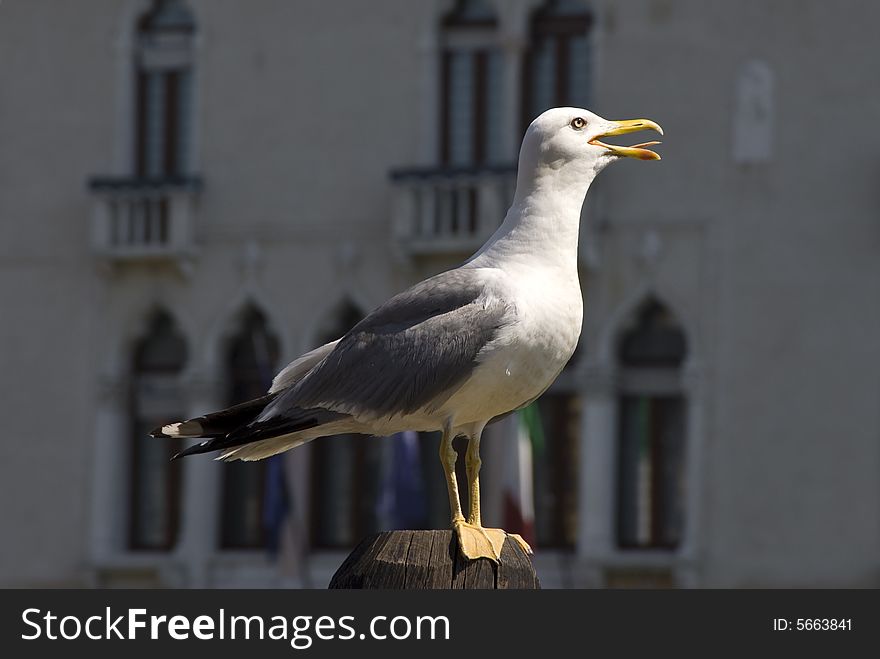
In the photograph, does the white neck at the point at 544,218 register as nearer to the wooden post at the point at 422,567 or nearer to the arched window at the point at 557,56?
the wooden post at the point at 422,567

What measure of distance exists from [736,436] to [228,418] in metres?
15.8

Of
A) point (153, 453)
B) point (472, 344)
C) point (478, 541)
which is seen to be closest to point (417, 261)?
point (153, 453)

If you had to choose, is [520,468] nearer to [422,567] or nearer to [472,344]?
[472,344]

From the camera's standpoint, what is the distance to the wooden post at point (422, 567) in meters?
6.93

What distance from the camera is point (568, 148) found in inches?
293

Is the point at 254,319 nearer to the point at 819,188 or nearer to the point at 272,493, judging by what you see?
the point at 272,493

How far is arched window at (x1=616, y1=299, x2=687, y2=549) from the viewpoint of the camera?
23.2 metres

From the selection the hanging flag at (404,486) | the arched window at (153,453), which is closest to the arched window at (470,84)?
the hanging flag at (404,486)

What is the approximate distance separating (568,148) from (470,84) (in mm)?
16675

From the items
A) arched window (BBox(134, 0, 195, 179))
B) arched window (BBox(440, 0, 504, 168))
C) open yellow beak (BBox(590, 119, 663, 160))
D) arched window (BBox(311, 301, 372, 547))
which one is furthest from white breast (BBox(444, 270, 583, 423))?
arched window (BBox(134, 0, 195, 179))

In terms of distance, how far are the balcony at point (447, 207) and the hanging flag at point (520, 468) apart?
1.70 m

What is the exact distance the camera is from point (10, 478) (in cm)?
2508

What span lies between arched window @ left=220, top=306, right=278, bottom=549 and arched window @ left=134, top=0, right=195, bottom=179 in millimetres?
1717
